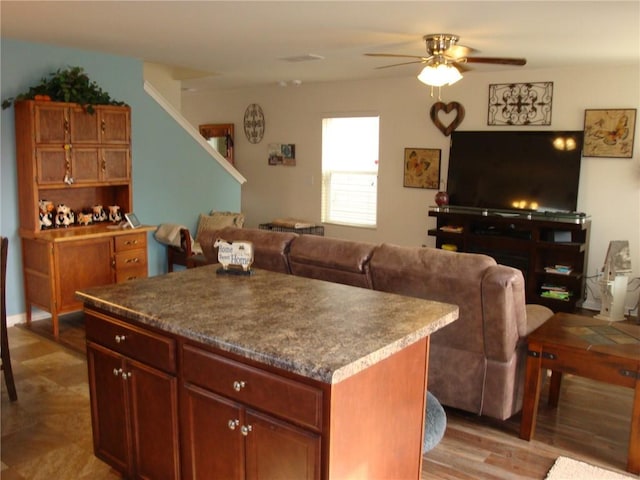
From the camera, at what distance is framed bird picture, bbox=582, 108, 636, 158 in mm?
5746

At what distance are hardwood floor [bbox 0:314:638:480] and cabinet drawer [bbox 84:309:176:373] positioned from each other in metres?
0.76

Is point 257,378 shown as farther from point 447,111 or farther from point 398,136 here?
point 398,136

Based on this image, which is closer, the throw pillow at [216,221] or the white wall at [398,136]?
the white wall at [398,136]

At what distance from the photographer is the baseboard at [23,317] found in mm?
5137

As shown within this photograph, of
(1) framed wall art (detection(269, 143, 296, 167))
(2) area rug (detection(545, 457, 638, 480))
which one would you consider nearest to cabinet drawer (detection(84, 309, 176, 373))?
(2) area rug (detection(545, 457, 638, 480))

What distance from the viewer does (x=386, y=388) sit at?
201cm

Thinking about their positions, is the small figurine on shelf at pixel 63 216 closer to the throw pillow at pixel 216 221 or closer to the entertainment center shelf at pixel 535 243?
the throw pillow at pixel 216 221

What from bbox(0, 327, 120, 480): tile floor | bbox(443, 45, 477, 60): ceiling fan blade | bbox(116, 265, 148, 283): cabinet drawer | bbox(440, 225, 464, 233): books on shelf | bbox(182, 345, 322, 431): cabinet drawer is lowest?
bbox(0, 327, 120, 480): tile floor

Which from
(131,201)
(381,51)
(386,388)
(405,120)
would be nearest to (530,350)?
(386,388)

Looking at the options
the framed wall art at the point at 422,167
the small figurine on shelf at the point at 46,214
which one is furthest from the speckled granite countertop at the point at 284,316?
the framed wall art at the point at 422,167

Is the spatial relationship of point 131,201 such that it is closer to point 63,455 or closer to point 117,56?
point 117,56

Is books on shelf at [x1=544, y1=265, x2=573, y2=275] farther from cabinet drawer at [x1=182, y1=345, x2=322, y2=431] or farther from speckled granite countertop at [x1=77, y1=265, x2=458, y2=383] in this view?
cabinet drawer at [x1=182, y1=345, x2=322, y2=431]

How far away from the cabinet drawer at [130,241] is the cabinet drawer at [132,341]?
2.82 metres

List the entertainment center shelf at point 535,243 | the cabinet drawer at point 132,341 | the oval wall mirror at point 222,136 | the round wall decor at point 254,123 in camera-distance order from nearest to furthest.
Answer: the cabinet drawer at point 132,341 → the entertainment center shelf at point 535,243 → the round wall decor at point 254,123 → the oval wall mirror at point 222,136
